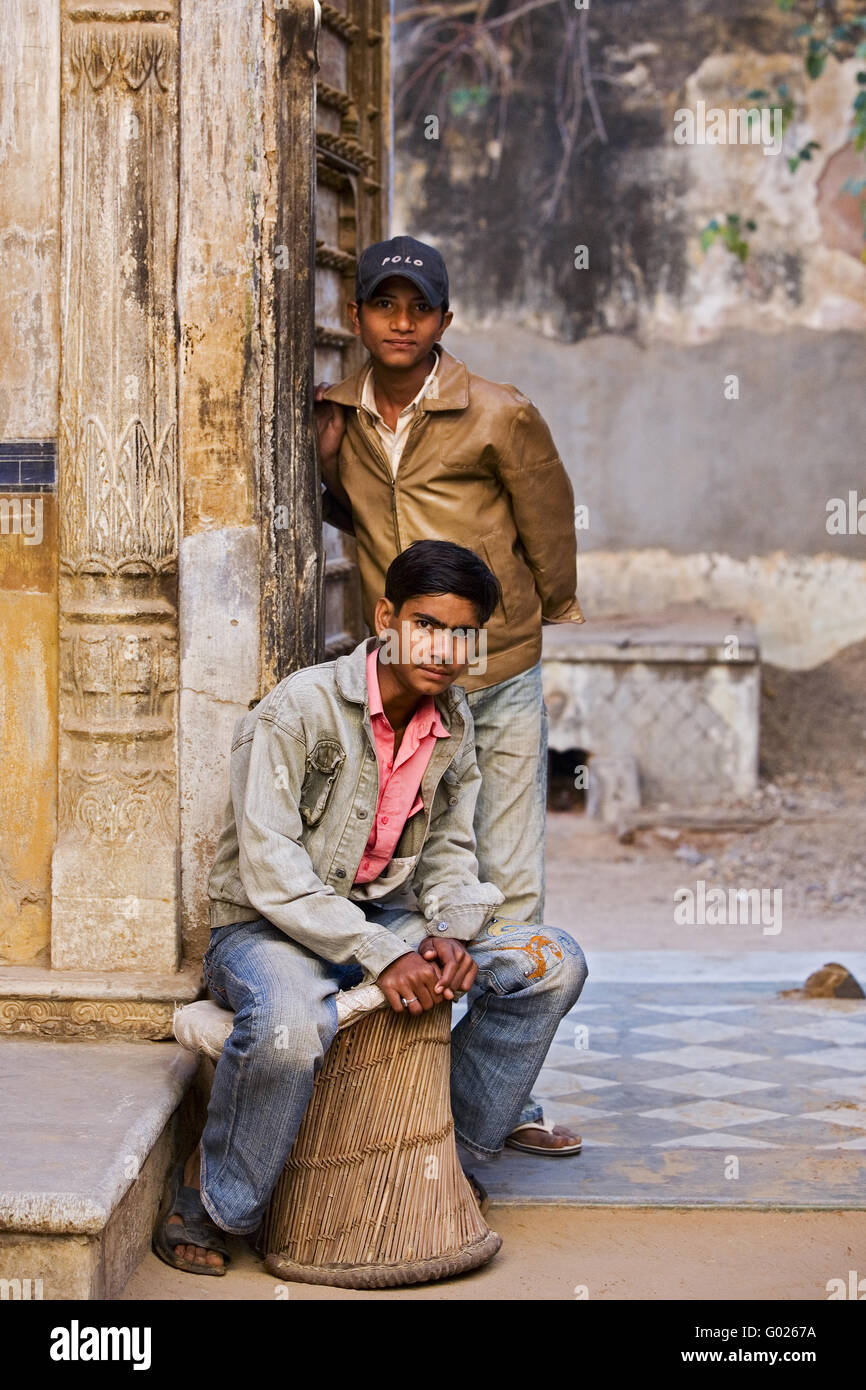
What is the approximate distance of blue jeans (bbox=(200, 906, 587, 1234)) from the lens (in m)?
3.29

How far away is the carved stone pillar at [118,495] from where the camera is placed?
400 centimetres

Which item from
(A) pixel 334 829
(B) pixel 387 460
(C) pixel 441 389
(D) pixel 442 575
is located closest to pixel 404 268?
(C) pixel 441 389

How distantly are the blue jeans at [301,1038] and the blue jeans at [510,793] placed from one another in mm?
483

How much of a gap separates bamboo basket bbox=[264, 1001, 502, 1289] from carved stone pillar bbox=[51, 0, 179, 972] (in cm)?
73

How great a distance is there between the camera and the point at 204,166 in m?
3.99

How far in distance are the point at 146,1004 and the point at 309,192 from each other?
193 centimetres

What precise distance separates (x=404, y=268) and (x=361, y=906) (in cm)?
141

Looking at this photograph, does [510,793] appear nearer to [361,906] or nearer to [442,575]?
[361,906]

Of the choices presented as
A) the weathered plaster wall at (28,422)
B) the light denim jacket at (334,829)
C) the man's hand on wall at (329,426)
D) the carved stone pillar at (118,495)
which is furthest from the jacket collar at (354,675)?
the weathered plaster wall at (28,422)

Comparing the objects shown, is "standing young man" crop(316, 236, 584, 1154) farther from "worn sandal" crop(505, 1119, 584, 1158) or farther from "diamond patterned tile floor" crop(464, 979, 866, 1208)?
"diamond patterned tile floor" crop(464, 979, 866, 1208)

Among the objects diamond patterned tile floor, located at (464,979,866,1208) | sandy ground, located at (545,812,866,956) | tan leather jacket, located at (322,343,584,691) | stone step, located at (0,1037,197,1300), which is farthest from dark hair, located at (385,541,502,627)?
sandy ground, located at (545,812,866,956)

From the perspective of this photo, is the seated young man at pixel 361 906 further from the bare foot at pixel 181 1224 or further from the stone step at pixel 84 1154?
the stone step at pixel 84 1154

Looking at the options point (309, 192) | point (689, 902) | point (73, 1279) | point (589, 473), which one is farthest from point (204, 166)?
point (589, 473)

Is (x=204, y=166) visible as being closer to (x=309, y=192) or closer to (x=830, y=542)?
(x=309, y=192)
